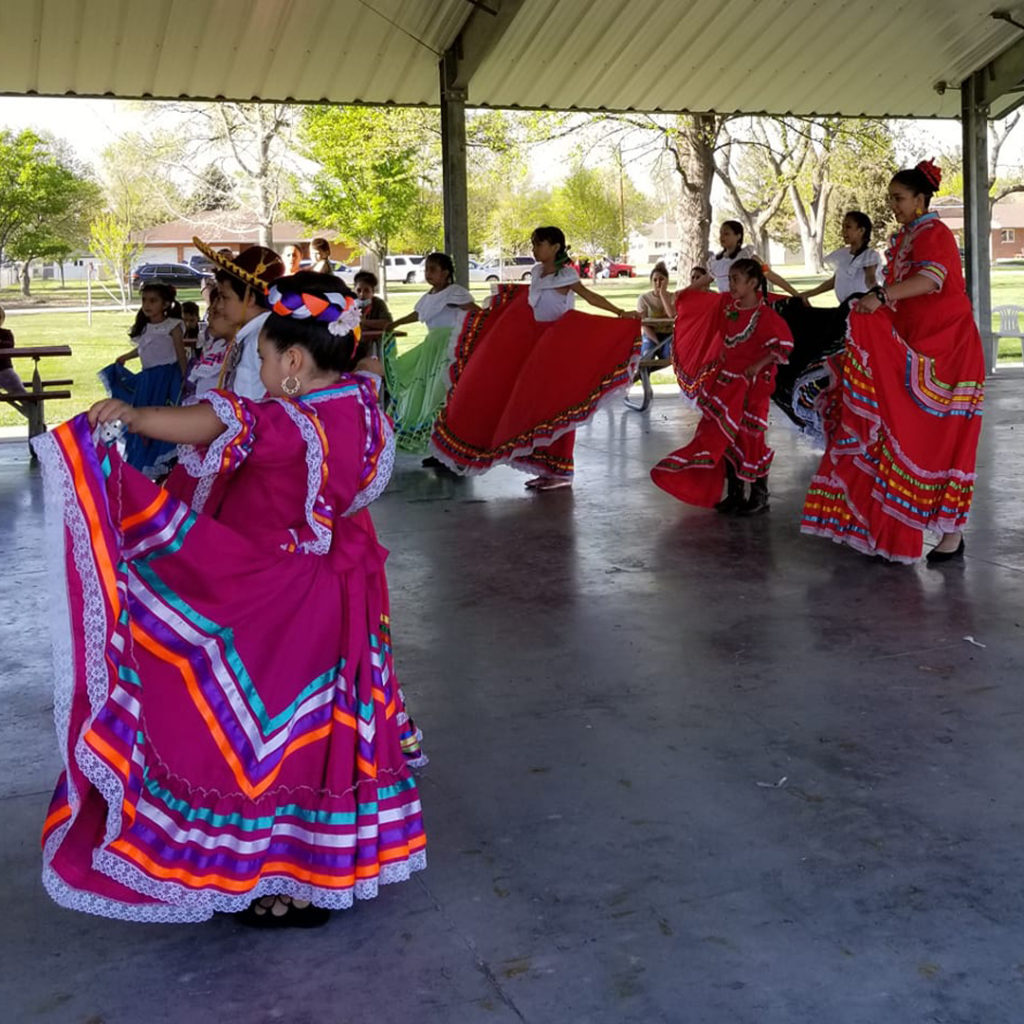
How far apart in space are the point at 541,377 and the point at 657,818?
475cm

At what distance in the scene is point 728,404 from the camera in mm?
6453

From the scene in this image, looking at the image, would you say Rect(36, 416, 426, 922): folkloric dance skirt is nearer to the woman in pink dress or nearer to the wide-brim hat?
the woman in pink dress

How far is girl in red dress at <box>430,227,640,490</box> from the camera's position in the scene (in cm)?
744

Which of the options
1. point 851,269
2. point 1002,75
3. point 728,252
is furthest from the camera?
point 1002,75

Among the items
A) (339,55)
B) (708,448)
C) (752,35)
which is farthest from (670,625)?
(752,35)

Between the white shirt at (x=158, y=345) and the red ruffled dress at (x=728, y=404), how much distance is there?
295 centimetres

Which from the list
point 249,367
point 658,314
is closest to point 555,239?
point 249,367

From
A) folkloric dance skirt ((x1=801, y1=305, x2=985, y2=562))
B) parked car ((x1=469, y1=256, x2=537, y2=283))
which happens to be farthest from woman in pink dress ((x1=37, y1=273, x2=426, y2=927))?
parked car ((x1=469, y1=256, x2=537, y2=283))

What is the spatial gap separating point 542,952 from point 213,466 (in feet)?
3.40

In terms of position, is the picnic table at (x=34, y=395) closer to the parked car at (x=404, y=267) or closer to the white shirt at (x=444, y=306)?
the white shirt at (x=444, y=306)

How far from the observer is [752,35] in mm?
10523

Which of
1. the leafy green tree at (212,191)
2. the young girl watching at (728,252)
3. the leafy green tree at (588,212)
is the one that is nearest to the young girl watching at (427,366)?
the young girl watching at (728,252)

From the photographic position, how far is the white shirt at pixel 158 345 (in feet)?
25.4

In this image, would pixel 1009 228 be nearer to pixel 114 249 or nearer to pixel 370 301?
pixel 114 249
